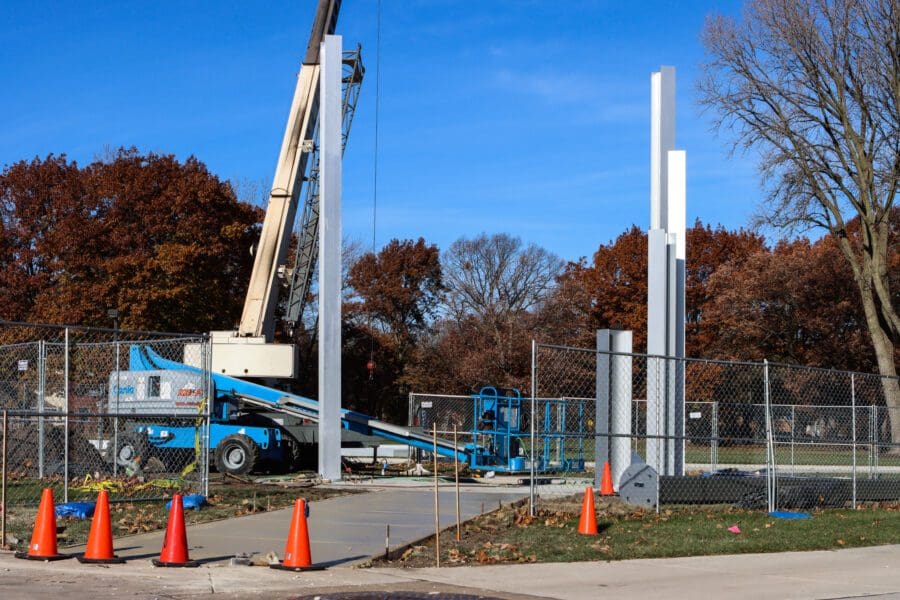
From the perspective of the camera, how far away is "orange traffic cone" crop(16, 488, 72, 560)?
400 inches

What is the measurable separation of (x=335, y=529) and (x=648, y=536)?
3875 millimetres

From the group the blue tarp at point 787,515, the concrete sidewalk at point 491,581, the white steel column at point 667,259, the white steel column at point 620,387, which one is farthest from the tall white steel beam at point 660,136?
the concrete sidewalk at point 491,581

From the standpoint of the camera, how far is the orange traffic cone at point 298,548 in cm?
996

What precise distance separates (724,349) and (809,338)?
3.94 m

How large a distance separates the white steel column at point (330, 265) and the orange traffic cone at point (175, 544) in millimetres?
9343

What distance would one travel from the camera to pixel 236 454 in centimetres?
2139

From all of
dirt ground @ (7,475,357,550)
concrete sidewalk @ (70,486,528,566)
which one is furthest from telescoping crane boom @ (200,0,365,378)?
concrete sidewalk @ (70,486,528,566)

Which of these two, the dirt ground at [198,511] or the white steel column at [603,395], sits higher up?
the white steel column at [603,395]

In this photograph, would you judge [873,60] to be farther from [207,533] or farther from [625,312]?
[207,533]

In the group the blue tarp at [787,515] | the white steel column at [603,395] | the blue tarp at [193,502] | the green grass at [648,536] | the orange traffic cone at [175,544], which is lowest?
the blue tarp at [787,515]

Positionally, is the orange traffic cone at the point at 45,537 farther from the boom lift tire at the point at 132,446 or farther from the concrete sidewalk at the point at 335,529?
the boom lift tire at the point at 132,446

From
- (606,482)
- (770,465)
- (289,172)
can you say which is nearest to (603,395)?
(606,482)

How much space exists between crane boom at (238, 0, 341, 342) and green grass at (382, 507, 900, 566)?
478 inches

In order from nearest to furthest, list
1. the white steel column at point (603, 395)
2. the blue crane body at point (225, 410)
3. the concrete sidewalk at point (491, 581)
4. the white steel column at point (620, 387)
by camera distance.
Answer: the concrete sidewalk at point (491, 581) → the white steel column at point (603, 395) → the white steel column at point (620, 387) → the blue crane body at point (225, 410)
